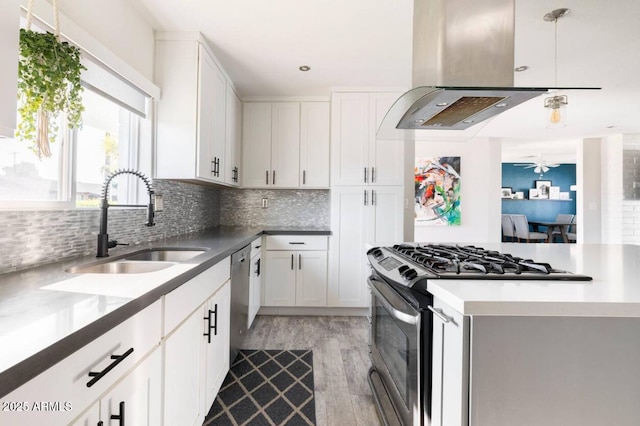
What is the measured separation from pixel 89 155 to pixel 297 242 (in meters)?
2.02

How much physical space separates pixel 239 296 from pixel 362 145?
79.7 inches

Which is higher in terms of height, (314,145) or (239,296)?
(314,145)

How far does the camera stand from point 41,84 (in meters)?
1.10

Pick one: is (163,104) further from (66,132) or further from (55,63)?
(55,63)

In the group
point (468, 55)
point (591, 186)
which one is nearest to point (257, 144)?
point (468, 55)

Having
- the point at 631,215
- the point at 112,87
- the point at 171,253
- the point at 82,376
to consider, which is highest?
the point at 112,87

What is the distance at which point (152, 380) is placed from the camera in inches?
40.1

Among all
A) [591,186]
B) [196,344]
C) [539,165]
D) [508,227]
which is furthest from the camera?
[539,165]

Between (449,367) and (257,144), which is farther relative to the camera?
(257,144)

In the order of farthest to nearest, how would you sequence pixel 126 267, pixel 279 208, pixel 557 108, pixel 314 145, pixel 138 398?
pixel 279 208 < pixel 314 145 < pixel 557 108 < pixel 126 267 < pixel 138 398

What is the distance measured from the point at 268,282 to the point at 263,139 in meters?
1.64

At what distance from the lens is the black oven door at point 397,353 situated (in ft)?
3.69

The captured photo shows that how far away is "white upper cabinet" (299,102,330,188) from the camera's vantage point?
355 centimetres

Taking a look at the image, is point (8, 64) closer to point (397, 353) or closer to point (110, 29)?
point (110, 29)
